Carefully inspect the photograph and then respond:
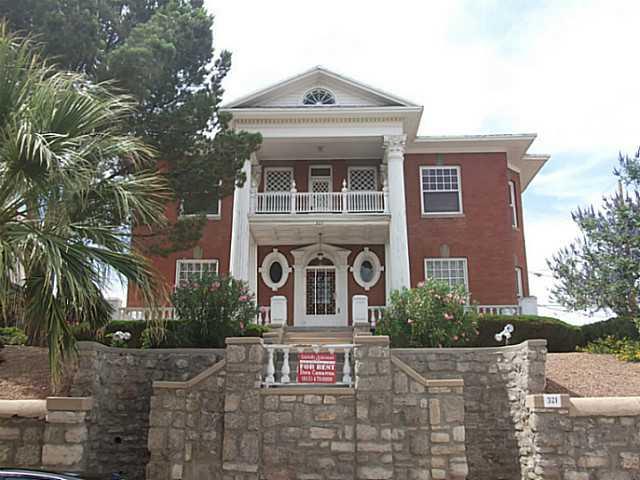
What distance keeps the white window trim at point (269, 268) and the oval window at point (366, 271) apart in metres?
2.54

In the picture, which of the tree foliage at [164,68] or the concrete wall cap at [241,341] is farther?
the tree foliage at [164,68]

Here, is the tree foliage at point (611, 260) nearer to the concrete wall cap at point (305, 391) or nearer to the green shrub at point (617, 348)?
the green shrub at point (617, 348)

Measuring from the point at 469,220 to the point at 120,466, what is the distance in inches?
570

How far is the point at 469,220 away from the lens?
21766 mm

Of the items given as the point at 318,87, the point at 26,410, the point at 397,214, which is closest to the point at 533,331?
the point at 397,214

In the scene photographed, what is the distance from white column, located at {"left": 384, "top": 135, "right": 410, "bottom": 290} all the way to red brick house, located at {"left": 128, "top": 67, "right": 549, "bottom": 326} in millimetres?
36

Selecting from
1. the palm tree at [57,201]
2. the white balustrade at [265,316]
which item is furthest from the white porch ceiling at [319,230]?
the palm tree at [57,201]

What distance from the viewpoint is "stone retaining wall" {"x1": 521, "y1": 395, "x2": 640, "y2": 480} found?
10336mm

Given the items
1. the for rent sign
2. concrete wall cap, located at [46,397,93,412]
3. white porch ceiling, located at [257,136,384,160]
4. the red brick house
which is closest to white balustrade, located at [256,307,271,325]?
the red brick house

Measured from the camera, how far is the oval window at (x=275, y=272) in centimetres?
2165

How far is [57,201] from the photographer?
7.99 metres

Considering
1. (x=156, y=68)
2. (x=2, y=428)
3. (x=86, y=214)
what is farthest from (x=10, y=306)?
(x=156, y=68)

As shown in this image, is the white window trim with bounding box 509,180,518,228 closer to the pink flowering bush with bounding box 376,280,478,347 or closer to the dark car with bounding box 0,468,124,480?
the pink flowering bush with bounding box 376,280,478,347

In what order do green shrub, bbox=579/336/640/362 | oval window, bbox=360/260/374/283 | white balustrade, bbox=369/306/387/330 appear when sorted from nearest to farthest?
green shrub, bbox=579/336/640/362 → white balustrade, bbox=369/306/387/330 → oval window, bbox=360/260/374/283
